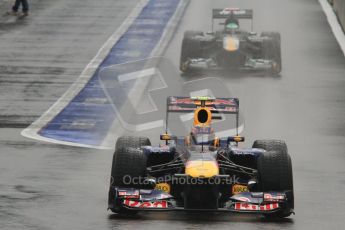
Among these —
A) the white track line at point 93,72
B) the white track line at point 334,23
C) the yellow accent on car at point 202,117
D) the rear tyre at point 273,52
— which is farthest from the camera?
the white track line at point 334,23

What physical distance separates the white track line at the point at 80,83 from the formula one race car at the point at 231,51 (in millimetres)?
3139

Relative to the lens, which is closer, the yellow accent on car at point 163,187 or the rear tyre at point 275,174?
the rear tyre at point 275,174

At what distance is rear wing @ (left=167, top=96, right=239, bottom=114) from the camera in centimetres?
1997

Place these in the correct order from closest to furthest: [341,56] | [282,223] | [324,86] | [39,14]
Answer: [282,223] → [324,86] → [341,56] → [39,14]

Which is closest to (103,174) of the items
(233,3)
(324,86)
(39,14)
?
(324,86)

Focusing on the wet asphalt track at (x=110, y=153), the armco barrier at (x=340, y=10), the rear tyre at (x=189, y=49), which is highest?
the armco barrier at (x=340, y=10)

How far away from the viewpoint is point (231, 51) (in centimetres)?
3728

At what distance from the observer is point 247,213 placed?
1756cm

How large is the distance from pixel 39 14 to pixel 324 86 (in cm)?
1724

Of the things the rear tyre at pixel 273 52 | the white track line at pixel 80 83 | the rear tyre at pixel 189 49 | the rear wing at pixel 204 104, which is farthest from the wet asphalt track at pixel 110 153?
the rear wing at pixel 204 104

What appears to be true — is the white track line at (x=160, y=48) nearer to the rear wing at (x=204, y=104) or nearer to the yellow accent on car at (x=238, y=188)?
the rear wing at (x=204, y=104)

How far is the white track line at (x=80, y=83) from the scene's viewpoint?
28109mm

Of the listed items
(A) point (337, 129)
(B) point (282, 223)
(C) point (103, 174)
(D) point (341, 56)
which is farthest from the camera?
(D) point (341, 56)

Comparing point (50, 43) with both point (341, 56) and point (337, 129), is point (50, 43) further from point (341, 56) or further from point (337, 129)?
point (337, 129)
